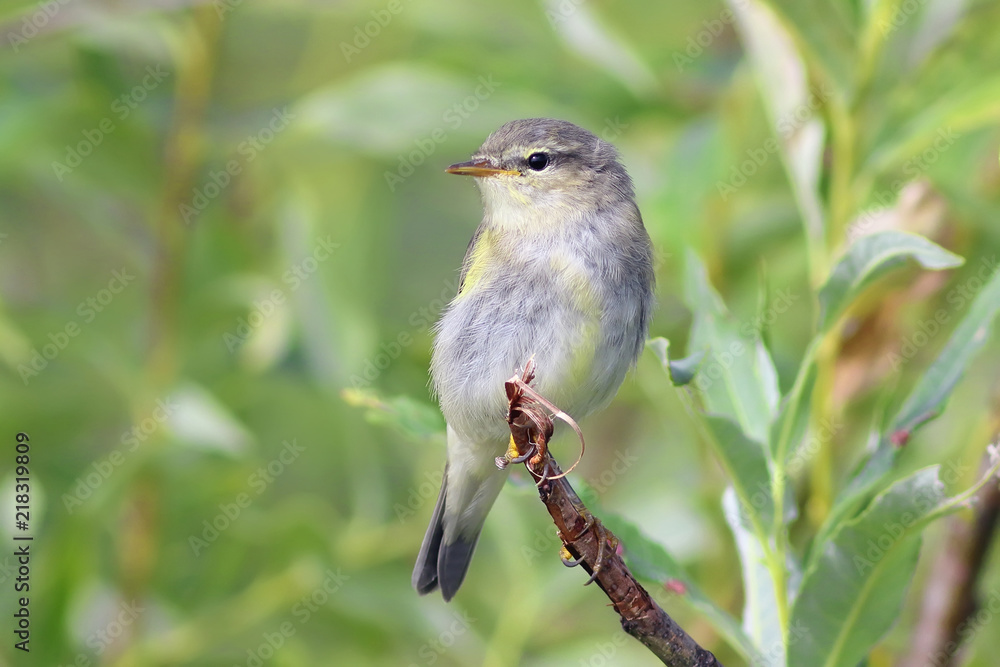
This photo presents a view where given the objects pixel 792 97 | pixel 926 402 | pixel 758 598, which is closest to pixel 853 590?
pixel 758 598

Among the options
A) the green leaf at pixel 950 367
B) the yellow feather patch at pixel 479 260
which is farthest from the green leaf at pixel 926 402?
the yellow feather patch at pixel 479 260

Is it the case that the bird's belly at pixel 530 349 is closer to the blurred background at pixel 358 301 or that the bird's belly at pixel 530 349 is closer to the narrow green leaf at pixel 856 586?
the blurred background at pixel 358 301

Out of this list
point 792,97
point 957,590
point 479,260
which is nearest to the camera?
point 957,590

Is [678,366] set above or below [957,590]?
above

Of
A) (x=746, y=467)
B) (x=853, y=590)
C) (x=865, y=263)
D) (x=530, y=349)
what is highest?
(x=865, y=263)

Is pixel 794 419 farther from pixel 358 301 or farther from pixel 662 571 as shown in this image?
pixel 358 301

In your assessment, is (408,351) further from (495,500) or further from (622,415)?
(622,415)
